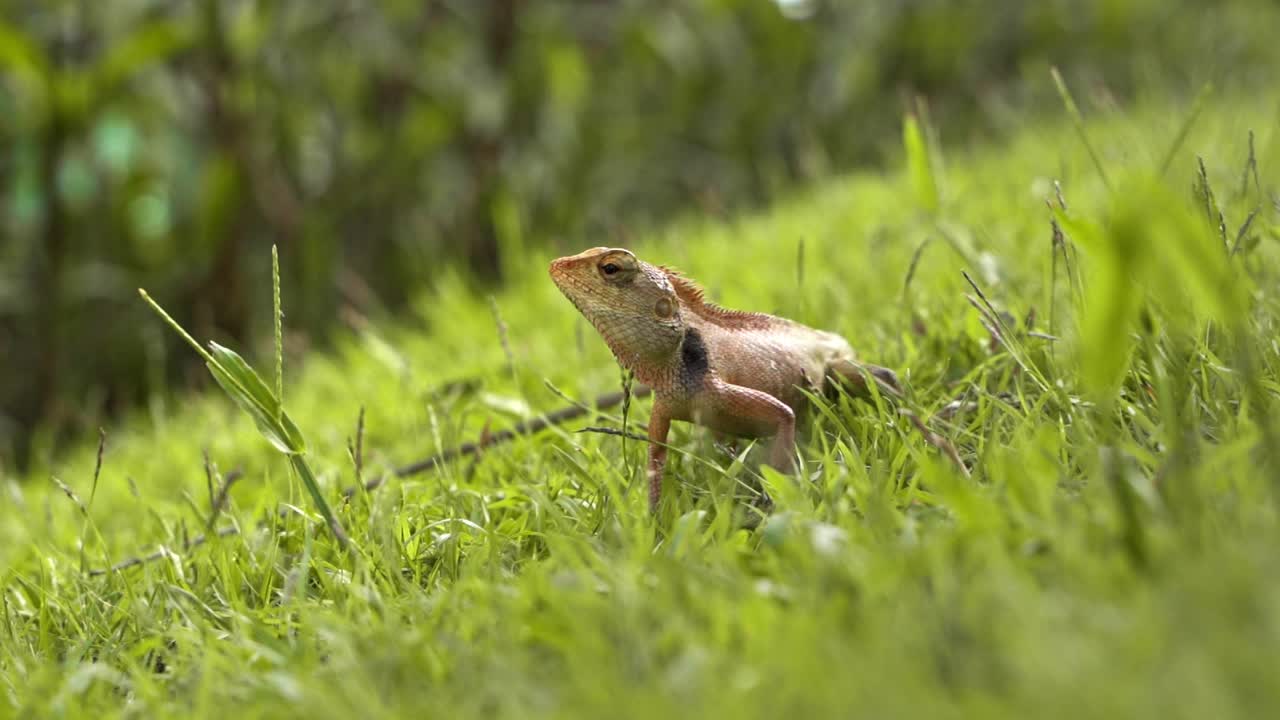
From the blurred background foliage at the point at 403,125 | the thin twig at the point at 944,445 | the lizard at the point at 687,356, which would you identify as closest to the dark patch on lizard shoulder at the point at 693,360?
the lizard at the point at 687,356

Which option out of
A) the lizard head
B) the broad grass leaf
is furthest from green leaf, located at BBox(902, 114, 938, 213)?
the broad grass leaf

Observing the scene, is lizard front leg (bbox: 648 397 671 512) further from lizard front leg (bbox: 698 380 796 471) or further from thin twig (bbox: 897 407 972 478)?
thin twig (bbox: 897 407 972 478)

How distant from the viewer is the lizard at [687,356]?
2051mm

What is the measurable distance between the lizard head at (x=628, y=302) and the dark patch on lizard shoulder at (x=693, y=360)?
23mm

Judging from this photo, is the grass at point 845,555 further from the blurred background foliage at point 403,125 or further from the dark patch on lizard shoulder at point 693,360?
the blurred background foliage at point 403,125

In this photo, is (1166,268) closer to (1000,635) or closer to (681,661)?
(1000,635)

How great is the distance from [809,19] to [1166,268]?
686 centimetres

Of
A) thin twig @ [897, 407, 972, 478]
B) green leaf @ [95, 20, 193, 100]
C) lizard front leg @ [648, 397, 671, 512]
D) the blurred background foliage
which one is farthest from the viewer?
the blurred background foliage

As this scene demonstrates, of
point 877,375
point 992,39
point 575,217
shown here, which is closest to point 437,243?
point 575,217

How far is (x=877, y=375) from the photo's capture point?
2143 millimetres

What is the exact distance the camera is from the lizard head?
83.7 inches

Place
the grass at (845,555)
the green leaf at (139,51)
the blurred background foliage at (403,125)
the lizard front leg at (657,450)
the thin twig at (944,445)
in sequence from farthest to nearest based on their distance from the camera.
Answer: the blurred background foliage at (403,125), the green leaf at (139,51), the lizard front leg at (657,450), the thin twig at (944,445), the grass at (845,555)

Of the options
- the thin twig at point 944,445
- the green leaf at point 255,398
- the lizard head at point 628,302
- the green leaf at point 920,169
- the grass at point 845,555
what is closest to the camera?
the grass at point 845,555

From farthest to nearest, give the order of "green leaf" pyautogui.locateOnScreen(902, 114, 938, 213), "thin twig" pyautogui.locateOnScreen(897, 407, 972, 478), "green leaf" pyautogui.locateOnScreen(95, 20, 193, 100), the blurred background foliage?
the blurred background foliage, "green leaf" pyautogui.locateOnScreen(95, 20, 193, 100), "green leaf" pyautogui.locateOnScreen(902, 114, 938, 213), "thin twig" pyautogui.locateOnScreen(897, 407, 972, 478)
